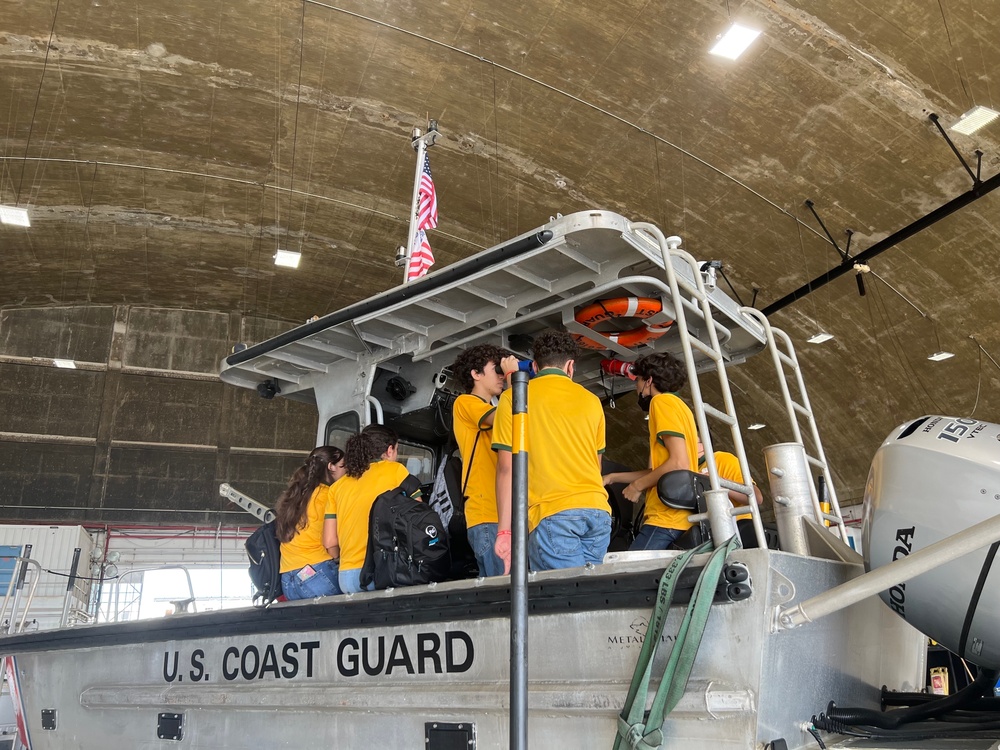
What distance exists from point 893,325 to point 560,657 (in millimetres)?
16814

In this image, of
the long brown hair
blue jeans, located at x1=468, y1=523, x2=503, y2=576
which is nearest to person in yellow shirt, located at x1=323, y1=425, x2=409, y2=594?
the long brown hair

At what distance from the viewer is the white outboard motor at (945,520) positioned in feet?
7.74

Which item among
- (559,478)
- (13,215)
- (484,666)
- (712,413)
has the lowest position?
(484,666)

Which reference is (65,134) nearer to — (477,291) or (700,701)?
(477,291)

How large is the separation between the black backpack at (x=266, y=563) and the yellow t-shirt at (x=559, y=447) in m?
1.82

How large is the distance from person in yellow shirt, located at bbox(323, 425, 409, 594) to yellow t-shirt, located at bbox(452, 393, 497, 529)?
0.43 meters

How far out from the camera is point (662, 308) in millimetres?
4250

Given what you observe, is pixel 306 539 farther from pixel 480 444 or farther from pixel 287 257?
pixel 287 257

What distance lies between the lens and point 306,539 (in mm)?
4324

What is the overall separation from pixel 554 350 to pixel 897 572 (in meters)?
1.71

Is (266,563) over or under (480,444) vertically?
under

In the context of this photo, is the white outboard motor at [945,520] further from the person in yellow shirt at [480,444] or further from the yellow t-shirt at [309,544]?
the yellow t-shirt at [309,544]

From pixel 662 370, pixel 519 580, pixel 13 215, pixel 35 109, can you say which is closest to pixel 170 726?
pixel 519 580

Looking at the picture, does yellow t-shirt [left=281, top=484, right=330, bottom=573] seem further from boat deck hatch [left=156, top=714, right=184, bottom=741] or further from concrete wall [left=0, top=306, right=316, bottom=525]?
concrete wall [left=0, top=306, right=316, bottom=525]
